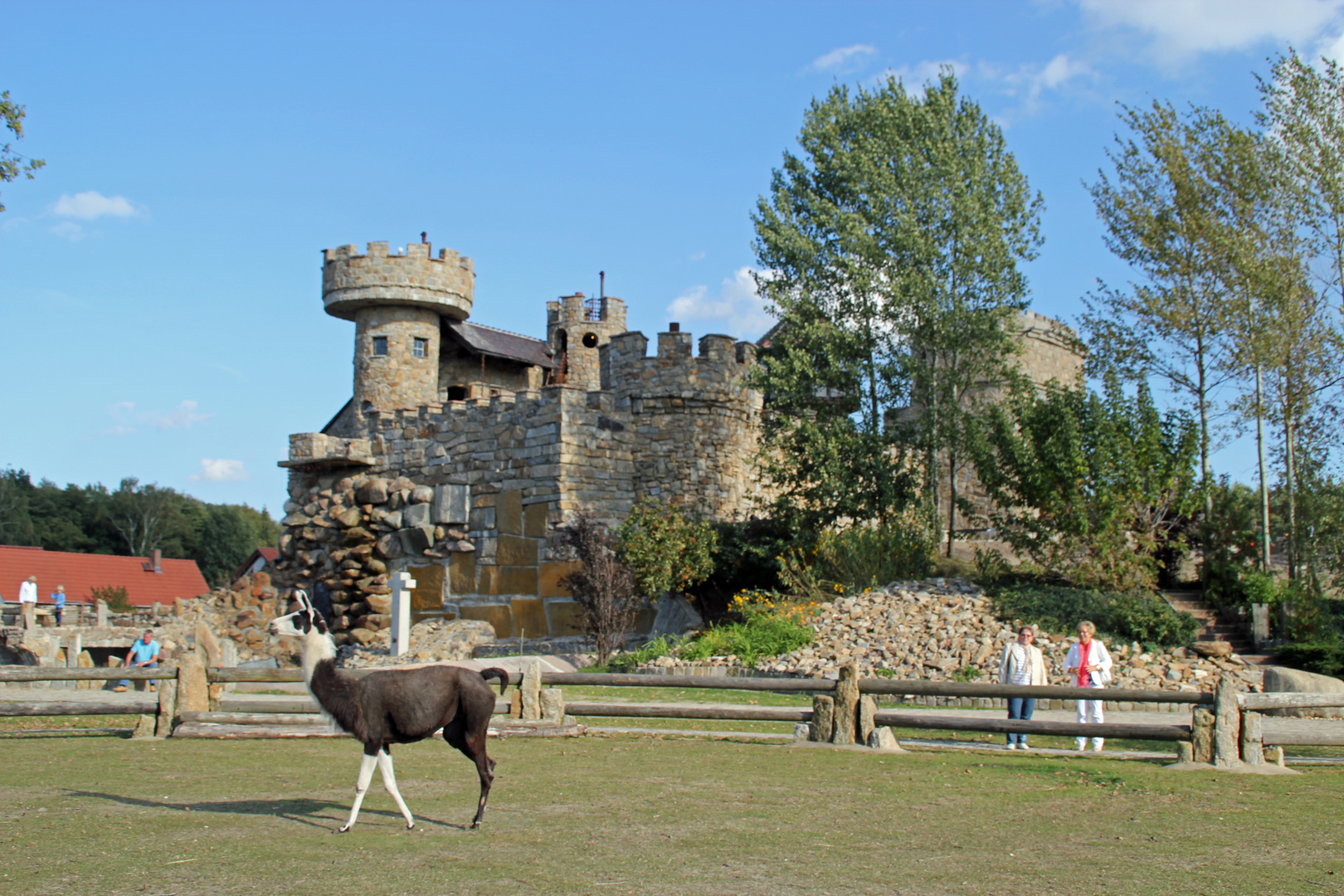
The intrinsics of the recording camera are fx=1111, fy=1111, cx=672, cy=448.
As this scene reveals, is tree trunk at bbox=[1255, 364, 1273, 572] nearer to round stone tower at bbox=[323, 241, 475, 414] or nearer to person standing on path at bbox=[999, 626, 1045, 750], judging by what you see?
person standing on path at bbox=[999, 626, 1045, 750]

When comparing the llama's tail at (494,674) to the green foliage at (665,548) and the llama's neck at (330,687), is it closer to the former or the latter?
the llama's neck at (330,687)

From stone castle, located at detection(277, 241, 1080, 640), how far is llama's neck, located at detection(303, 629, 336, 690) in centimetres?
1626

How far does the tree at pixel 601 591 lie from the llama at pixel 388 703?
13503mm

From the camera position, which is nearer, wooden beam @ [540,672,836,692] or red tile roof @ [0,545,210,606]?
wooden beam @ [540,672,836,692]

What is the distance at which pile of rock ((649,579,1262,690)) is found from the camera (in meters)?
16.1

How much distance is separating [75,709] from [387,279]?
19086 mm

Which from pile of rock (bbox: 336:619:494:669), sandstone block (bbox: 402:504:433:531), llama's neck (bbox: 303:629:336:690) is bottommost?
pile of rock (bbox: 336:619:494:669)

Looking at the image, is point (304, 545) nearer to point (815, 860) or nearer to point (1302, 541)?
point (1302, 541)

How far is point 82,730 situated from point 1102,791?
10190 mm

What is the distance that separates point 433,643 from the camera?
23188 millimetres

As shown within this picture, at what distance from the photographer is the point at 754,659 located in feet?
58.7

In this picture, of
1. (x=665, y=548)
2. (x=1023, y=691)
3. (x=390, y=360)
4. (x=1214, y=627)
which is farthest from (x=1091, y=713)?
(x=390, y=360)

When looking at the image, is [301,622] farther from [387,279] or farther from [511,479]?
[387,279]

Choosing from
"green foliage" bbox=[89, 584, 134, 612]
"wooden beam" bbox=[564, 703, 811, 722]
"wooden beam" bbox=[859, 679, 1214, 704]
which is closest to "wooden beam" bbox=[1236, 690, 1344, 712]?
"wooden beam" bbox=[859, 679, 1214, 704]
